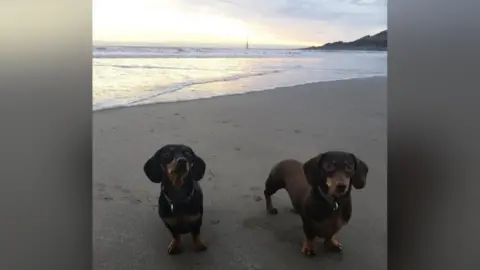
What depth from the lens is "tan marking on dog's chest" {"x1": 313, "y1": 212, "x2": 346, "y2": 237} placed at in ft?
2.88

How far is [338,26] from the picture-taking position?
0.93 metres

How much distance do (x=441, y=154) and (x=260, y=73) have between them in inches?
14.8

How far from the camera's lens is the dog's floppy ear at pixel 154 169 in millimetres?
861

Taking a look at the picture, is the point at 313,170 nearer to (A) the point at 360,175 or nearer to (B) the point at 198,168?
(A) the point at 360,175

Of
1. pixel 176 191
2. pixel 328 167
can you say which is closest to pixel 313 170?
pixel 328 167

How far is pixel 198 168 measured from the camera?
2.87 feet

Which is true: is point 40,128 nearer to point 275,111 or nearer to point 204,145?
point 204,145

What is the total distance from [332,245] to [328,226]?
0.12ft

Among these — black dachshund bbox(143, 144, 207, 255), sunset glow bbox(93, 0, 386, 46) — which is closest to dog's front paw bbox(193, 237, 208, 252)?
black dachshund bbox(143, 144, 207, 255)

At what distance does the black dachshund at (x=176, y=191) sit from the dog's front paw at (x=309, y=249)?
0.18 m

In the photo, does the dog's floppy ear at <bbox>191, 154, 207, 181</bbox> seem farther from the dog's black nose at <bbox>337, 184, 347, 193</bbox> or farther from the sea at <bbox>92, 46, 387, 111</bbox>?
the dog's black nose at <bbox>337, 184, 347, 193</bbox>

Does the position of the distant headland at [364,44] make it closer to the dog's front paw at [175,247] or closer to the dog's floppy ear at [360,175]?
the dog's floppy ear at [360,175]

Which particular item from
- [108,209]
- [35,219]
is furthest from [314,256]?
[35,219]

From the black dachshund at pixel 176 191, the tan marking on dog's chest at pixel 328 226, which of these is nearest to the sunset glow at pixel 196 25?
the black dachshund at pixel 176 191
